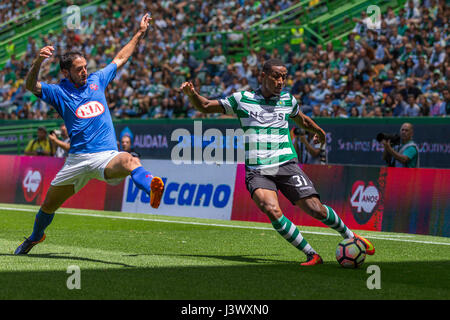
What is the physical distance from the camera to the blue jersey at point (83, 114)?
29.7 ft

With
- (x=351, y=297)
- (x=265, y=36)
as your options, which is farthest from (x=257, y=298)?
(x=265, y=36)

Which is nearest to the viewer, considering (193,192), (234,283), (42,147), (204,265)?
(234,283)

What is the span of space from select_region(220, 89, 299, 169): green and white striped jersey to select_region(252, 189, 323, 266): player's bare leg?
17.0 inches

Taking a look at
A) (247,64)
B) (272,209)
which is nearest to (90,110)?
(272,209)

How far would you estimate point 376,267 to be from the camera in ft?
28.6

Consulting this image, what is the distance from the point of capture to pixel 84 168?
8953mm

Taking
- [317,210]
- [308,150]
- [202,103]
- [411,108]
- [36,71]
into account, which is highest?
[411,108]

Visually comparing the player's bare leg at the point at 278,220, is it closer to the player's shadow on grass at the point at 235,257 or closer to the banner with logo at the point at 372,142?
the player's shadow on grass at the point at 235,257

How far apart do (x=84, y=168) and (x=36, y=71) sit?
1275 mm

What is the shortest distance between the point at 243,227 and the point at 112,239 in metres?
3.47

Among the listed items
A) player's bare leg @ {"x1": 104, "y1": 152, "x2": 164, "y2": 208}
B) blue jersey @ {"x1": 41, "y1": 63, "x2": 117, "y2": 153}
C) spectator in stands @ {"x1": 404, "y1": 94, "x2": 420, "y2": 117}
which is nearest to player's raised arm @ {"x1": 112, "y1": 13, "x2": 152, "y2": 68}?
blue jersey @ {"x1": 41, "y1": 63, "x2": 117, "y2": 153}

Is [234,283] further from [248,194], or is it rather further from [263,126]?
[248,194]
